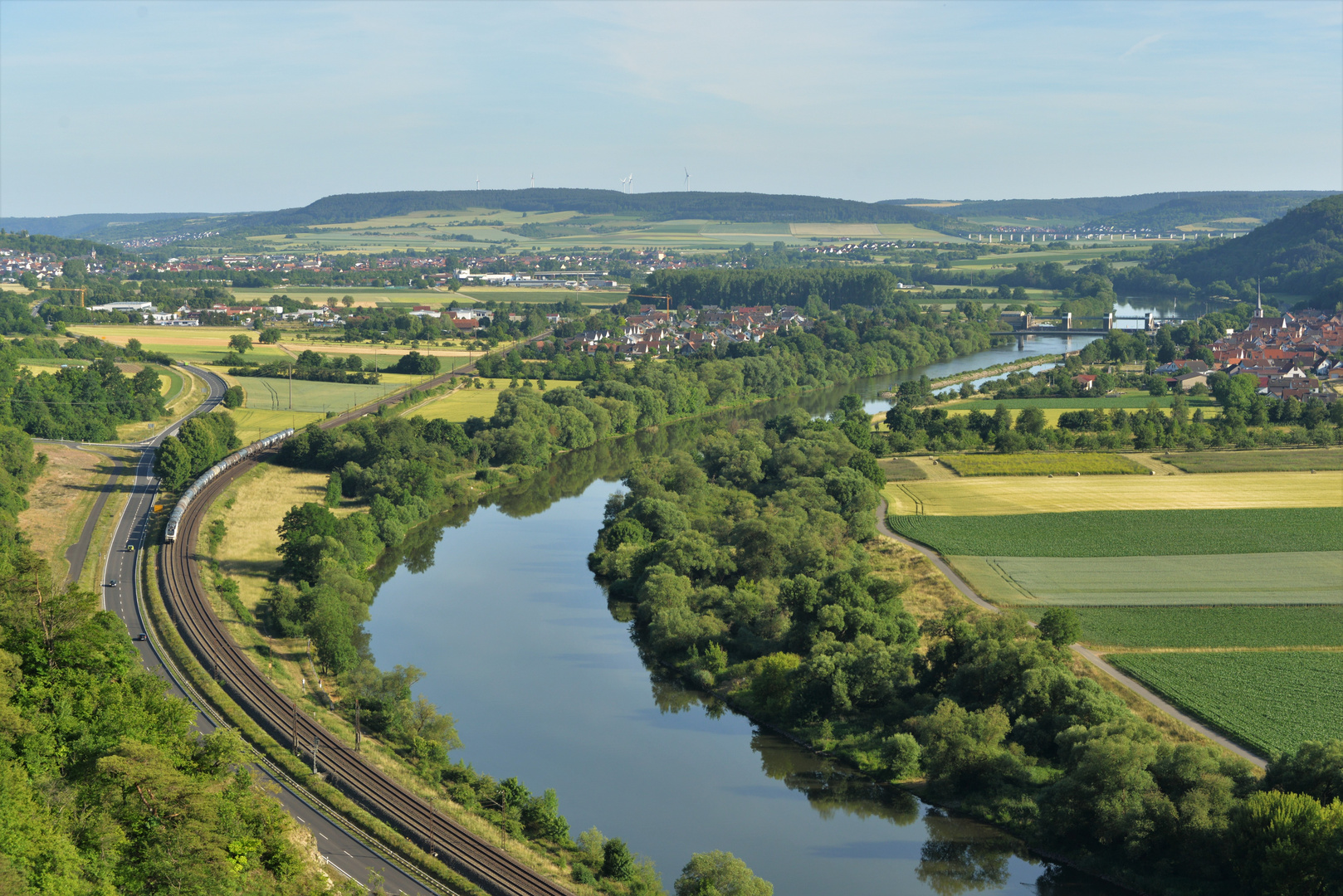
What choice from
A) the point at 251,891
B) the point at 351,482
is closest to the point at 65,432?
the point at 351,482

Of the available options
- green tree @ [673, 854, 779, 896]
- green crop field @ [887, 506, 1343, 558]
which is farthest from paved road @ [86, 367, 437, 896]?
green crop field @ [887, 506, 1343, 558]

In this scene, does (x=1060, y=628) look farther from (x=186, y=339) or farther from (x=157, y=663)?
(x=186, y=339)

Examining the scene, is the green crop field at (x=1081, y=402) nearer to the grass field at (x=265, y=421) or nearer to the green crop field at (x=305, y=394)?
the green crop field at (x=305, y=394)

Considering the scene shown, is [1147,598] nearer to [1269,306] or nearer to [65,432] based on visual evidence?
[65,432]

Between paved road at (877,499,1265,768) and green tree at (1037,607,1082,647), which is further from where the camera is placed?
A: green tree at (1037,607,1082,647)

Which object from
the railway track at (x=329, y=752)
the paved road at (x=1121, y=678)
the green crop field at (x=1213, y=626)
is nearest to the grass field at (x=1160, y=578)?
the paved road at (x=1121, y=678)

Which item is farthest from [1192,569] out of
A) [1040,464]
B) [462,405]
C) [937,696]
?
[462,405]

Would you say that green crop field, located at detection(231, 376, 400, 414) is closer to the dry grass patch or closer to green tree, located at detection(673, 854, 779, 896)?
the dry grass patch
